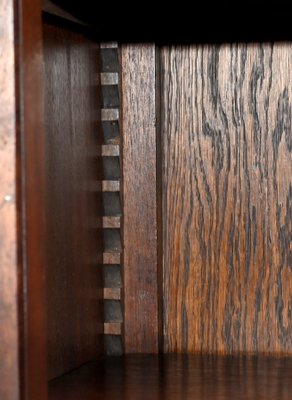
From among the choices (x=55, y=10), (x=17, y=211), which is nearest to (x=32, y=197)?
(x=17, y=211)

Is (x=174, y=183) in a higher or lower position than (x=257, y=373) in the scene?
higher

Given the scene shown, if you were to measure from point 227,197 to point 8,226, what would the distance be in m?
0.68

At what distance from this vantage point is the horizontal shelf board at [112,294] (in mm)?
1526

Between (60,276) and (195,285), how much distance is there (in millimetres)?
321

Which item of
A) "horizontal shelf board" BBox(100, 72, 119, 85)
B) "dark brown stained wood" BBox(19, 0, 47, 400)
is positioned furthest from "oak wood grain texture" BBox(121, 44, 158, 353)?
"dark brown stained wood" BBox(19, 0, 47, 400)

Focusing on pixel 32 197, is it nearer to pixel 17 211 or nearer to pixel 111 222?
pixel 17 211

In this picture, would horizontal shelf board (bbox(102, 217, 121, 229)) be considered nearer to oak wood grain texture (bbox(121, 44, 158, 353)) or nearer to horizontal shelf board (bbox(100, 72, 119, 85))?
oak wood grain texture (bbox(121, 44, 158, 353))

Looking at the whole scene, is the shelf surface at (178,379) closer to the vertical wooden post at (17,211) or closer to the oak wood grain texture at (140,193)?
the oak wood grain texture at (140,193)

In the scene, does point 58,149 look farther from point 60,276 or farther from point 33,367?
point 33,367

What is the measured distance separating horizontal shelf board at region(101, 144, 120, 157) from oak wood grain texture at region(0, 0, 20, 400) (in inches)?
23.7

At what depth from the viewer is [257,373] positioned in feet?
4.38

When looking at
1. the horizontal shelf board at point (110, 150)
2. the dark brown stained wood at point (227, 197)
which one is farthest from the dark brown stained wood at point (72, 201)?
the dark brown stained wood at point (227, 197)

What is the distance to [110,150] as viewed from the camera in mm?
1527

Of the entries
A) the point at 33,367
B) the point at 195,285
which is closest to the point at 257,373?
the point at 195,285
